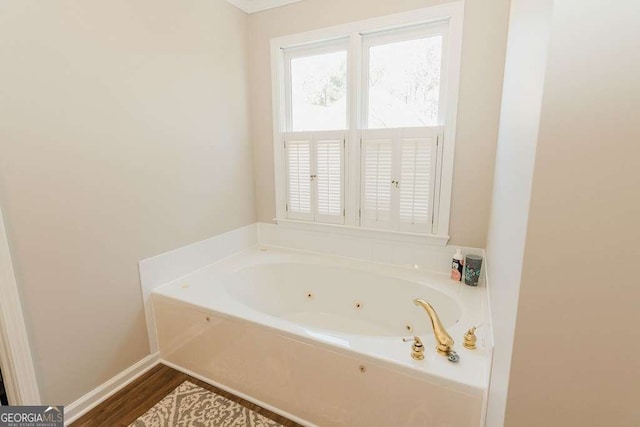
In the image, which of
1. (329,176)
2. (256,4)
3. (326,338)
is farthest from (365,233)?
(256,4)

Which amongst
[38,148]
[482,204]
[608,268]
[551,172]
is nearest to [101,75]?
[38,148]

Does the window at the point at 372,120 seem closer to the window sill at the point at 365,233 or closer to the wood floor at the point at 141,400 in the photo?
the window sill at the point at 365,233

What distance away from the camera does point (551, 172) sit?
584 millimetres

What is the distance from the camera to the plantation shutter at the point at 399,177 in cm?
201

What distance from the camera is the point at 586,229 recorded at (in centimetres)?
57

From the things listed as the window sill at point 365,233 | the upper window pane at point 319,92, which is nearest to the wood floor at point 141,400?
the window sill at point 365,233

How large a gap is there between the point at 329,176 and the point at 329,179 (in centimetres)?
2

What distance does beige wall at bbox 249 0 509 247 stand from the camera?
1.74 metres

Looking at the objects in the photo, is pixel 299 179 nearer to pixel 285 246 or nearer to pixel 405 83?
pixel 285 246

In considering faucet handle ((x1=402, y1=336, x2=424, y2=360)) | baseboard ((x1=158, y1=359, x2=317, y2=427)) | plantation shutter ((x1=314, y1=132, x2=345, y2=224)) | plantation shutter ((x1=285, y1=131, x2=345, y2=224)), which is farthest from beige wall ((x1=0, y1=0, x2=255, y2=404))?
faucet handle ((x1=402, y1=336, x2=424, y2=360))

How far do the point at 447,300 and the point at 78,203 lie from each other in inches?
84.4

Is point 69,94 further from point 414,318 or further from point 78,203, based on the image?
point 414,318

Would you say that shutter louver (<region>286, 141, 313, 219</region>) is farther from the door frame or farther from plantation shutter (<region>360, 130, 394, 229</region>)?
the door frame

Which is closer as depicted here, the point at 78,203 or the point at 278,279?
the point at 78,203
